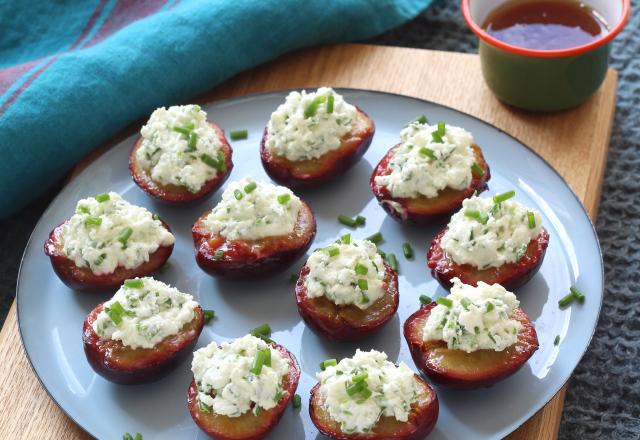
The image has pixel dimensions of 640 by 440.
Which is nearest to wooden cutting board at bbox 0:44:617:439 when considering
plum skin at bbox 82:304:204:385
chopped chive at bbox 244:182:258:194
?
plum skin at bbox 82:304:204:385

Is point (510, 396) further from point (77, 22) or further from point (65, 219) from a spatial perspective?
point (77, 22)

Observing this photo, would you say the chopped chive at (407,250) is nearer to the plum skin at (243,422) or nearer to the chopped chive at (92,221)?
the plum skin at (243,422)

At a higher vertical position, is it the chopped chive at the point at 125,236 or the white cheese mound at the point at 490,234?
the chopped chive at the point at 125,236

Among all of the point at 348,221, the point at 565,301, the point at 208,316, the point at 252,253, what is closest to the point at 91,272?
the point at 208,316

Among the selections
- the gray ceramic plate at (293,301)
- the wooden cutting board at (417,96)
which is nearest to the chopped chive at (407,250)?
the gray ceramic plate at (293,301)

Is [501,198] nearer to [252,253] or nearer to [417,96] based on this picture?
[252,253]
